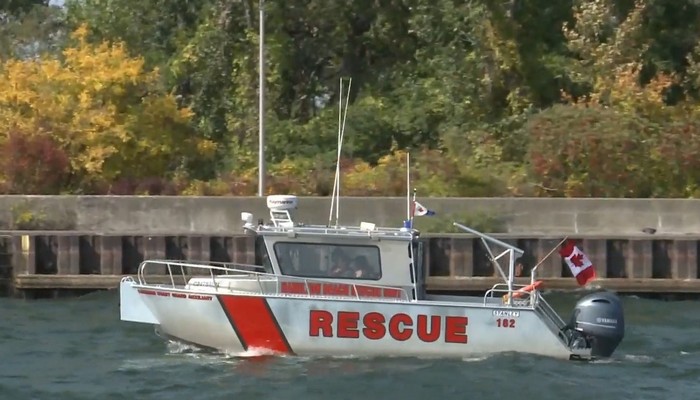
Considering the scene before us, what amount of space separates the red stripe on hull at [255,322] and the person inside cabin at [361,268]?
132 cm

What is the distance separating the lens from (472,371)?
1777 centimetres

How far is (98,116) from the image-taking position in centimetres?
3094

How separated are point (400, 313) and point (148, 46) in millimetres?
22723

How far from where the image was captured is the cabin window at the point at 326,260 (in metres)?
18.3

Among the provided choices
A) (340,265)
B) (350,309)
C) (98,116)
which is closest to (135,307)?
(340,265)

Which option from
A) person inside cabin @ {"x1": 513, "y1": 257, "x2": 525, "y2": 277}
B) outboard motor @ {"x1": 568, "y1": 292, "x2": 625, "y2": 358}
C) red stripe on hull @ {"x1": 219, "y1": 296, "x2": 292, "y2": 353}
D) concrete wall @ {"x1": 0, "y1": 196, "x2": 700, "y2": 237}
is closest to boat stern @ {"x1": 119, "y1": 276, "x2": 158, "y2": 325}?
red stripe on hull @ {"x1": 219, "y1": 296, "x2": 292, "y2": 353}

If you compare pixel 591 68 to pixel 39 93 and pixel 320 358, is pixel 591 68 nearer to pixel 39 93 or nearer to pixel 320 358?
pixel 39 93

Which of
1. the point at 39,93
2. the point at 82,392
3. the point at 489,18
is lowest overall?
the point at 82,392

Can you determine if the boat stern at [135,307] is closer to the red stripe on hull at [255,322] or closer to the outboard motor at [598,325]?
the red stripe on hull at [255,322]

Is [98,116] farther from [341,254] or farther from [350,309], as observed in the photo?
[350,309]

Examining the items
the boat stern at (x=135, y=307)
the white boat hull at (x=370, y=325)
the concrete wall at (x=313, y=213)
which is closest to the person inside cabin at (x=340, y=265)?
the white boat hull at (x=370, y=325)

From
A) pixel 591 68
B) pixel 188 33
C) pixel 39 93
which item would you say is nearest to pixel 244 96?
pixel 188 33

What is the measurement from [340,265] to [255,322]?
141cm

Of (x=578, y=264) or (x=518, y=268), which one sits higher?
(x=578, y=264)
